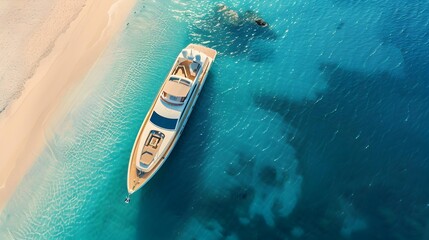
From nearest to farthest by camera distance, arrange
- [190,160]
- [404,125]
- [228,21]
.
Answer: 1. [190,160]
2. [404,125]
3. [228,21]

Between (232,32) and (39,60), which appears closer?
(39,60)

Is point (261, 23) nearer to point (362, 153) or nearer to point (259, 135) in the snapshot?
point (259, 135)

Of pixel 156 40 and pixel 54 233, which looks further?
pixel 156 40

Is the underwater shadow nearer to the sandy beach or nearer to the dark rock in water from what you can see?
the sandy beach

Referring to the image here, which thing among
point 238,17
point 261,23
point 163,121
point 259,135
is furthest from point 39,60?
point 261,23

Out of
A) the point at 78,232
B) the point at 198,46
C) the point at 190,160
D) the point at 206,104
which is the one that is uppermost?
the point at 198,46

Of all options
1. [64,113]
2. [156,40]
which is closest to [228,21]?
[156,40]

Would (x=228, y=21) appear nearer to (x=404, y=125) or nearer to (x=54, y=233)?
(x=404, y=125)

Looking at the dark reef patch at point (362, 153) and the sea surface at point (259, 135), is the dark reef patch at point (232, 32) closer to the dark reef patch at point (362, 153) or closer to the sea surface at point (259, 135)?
the sea surface at point (259, 135)
